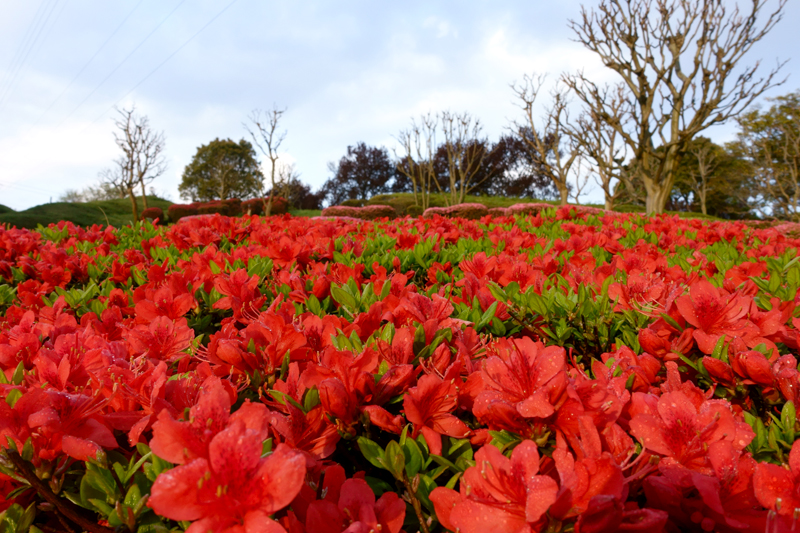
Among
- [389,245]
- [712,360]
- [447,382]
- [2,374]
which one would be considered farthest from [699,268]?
[2,374]

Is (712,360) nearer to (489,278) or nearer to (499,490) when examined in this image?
(499,490)

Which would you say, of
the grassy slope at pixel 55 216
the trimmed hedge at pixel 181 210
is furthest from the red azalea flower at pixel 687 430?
the trimmed hedge at pixel 181 210

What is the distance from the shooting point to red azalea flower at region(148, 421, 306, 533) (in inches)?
22.0

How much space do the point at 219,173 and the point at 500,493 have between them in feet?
168

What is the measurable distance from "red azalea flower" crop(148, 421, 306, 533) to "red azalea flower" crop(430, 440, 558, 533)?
0.28m

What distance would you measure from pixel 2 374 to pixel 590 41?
22350mm

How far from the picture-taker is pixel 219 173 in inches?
1837

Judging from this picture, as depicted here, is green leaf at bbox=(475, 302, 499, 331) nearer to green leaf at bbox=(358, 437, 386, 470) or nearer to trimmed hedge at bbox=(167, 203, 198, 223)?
green leaf at bbox=(358, 437, 386, 470)

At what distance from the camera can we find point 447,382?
872 mm

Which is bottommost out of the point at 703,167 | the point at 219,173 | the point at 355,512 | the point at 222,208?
the point at 355,512

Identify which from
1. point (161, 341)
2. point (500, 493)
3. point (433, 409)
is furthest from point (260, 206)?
point (500, 493)

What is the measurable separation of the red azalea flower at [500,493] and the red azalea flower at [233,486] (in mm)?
276

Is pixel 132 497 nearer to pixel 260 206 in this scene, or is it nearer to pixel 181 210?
pixel 181 210

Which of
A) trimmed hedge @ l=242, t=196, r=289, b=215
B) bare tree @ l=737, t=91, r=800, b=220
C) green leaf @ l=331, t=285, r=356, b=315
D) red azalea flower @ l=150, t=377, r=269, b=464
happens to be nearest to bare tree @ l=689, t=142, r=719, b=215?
bare tree @ l=737, t=91, r=800, b=220
